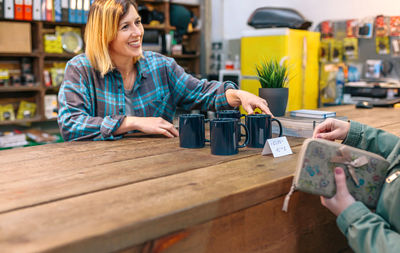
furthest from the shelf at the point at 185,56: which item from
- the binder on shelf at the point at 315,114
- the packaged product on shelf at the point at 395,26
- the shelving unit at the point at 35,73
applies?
the binder on shelf at the point at 315,114

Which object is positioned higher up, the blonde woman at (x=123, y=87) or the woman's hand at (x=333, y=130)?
the blonde woman at (x=123, y=87)

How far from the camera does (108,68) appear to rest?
1745mm

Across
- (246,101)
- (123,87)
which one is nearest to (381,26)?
(246,101)

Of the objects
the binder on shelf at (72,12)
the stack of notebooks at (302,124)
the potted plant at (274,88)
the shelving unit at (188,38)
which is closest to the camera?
the stack of notebooks at (302,124)

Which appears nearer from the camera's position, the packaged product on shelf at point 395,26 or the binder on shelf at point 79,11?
the packaged product on shelf at point 395,26

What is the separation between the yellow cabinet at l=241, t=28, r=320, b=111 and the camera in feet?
12.8

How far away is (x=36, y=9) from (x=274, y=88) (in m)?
3.08

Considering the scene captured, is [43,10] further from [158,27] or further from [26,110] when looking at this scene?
[158,27]

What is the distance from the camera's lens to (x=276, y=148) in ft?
4.00

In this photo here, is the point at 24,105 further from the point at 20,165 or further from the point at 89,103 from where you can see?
the point at 20,165

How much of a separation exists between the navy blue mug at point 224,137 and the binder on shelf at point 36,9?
337 cm

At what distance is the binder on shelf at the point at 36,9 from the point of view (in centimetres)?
392

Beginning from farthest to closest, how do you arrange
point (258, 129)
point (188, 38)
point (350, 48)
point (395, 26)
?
1. point (188, 38)
2. point (350, 48)
3. point (395, 26)
4. point (258, 129)

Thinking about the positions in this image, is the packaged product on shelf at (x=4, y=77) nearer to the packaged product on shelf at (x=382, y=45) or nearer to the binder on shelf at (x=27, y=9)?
the binder on shelf at (x=27, y=9)
